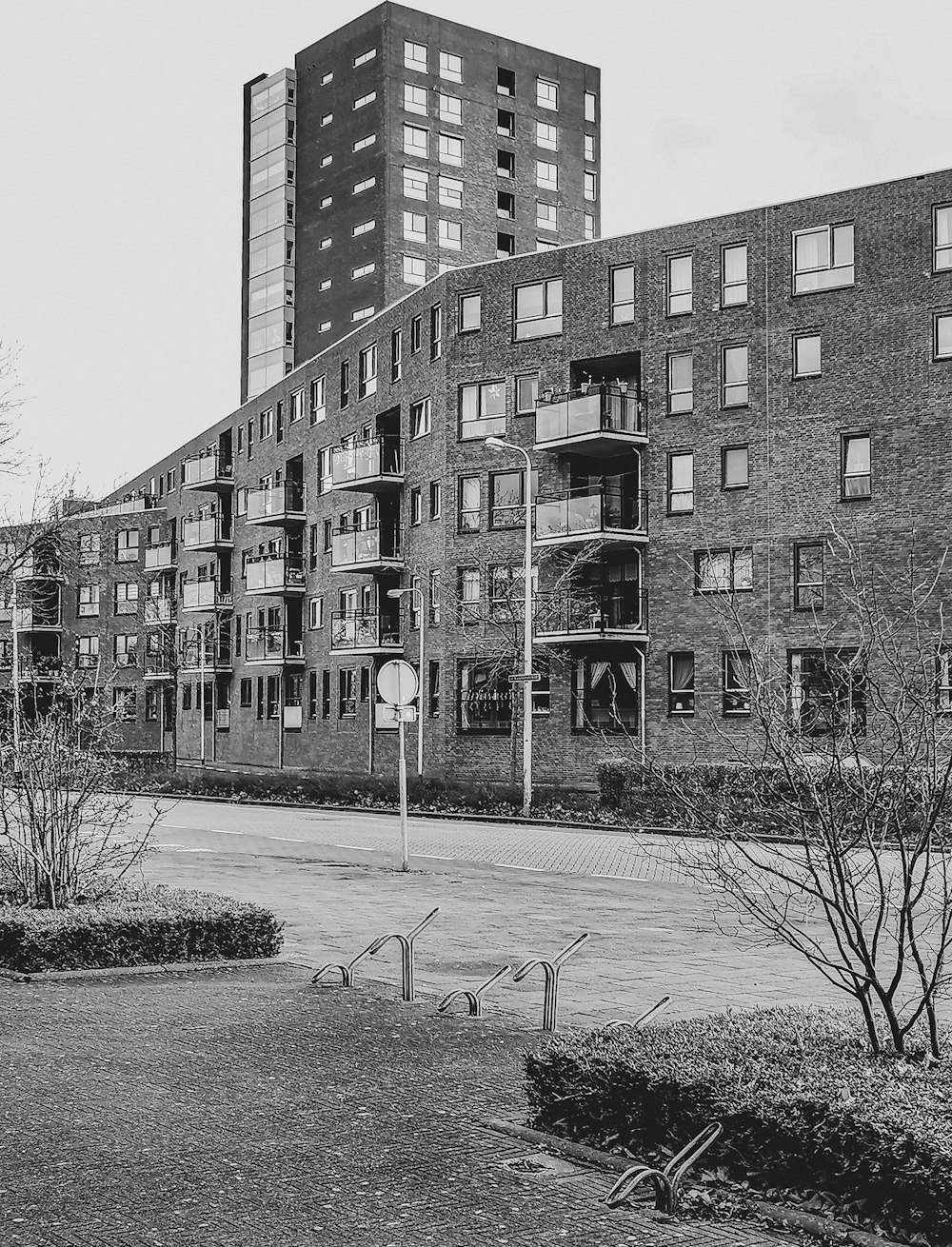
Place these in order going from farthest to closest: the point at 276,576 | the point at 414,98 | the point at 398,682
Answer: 1. the point at 414,98
2. the point at 276,576
3. the point at 398,682

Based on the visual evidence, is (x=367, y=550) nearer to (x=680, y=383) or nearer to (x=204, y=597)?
(x=680, y=383)

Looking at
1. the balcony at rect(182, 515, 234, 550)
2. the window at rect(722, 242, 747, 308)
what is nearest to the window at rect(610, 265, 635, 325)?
→ the window at rect(722, 242, 747, 308)

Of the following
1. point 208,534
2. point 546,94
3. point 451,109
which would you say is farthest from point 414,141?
point 208,534

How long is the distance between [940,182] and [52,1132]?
115ft

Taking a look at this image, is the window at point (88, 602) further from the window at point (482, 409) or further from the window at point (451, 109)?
the window at point (482, 409)

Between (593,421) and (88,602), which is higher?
(593,421)

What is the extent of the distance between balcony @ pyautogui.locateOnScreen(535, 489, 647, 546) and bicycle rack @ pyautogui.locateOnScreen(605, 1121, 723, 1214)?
34.5 metres

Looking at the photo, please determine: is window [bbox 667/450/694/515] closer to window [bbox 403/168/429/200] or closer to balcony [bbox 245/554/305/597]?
balcony [bbox 245/554/305/597]

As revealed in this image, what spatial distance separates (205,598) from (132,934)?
195 feet

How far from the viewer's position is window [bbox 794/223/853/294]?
3719 cm

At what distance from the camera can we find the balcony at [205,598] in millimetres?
68625

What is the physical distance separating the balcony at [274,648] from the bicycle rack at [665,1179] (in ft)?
176

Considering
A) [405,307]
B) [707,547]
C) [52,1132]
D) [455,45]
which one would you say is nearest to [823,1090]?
[52,1132]

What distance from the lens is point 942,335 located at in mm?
35562
